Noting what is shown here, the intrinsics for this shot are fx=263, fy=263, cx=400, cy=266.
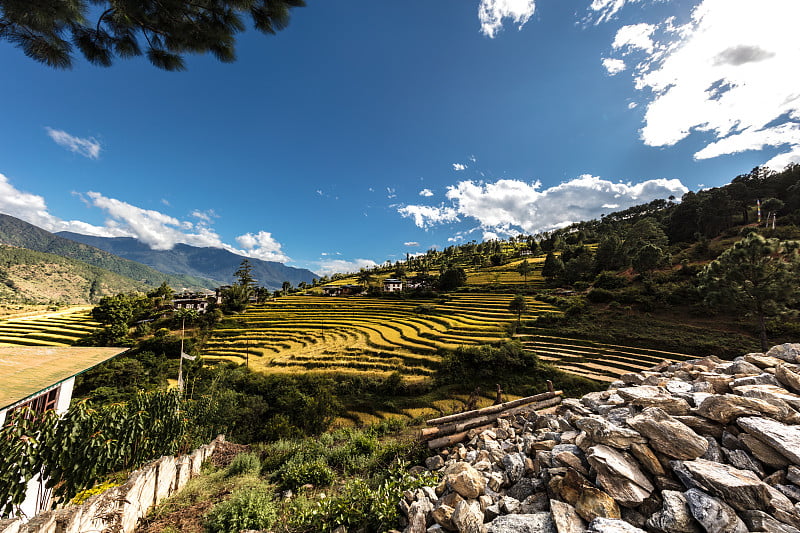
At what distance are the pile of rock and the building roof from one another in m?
10.00

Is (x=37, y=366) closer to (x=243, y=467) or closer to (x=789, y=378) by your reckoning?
(x=243, y=467)

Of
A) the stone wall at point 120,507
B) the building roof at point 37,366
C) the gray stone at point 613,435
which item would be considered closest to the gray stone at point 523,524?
the gray stone at point 613,435

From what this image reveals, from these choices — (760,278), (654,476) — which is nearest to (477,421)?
(654,476)

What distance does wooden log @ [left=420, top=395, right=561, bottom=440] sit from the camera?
7.11 meters

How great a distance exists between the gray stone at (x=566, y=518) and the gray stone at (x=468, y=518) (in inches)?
35.1

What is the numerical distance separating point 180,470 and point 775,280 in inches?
1417

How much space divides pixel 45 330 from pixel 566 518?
78.7 metres

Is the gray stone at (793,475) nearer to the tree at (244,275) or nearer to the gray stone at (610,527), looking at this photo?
the gray stone at (610,527)

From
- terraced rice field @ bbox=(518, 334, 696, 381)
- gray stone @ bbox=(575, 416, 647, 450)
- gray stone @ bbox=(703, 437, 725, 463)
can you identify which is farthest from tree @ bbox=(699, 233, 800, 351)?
gray stone @ bbox=(575, 416, 647, 450)

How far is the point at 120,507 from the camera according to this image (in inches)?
203

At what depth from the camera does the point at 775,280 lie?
19.3 meters

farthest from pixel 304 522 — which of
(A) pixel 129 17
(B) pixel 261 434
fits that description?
(B) pixel 261 434

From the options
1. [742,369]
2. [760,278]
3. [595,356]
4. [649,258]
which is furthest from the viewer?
[649,258]

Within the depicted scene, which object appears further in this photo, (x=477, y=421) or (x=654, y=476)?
(x=477, y=421)
